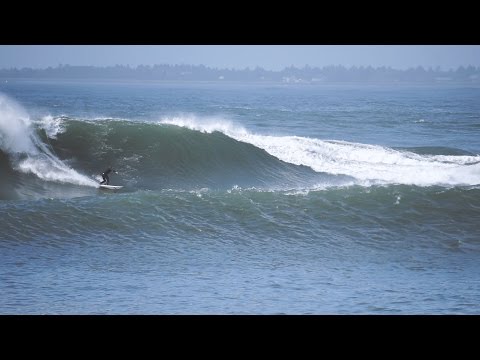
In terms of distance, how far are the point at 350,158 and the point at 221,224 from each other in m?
6.89

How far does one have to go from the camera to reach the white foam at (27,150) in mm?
12062

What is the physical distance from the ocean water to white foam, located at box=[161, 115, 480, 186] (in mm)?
63

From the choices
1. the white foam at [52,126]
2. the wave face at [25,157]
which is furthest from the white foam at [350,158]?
the wave face at [25,157]

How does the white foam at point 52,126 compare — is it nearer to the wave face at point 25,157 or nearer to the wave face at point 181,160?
the wave face at point 181,160

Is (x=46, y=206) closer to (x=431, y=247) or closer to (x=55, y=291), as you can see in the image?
(x=55, y=291)

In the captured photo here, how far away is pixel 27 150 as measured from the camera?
12.6m

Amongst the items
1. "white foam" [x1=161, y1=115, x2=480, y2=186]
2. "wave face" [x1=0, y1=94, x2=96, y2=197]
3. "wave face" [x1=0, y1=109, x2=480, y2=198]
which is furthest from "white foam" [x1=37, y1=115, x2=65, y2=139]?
"white foam" [x1=161, y1=115, x2=480, y2=186]

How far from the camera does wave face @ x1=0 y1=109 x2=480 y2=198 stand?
12172mm

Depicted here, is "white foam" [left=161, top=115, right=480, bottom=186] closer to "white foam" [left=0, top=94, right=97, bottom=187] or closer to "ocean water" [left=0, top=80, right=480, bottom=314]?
"ocean water" [left=0, top=80, right=480, bottom=314]

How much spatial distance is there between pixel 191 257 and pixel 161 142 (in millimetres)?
6495
